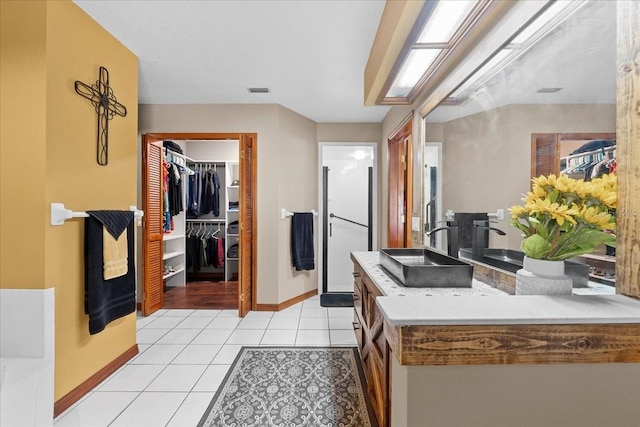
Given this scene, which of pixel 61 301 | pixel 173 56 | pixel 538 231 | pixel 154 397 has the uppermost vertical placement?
pixel 173 56

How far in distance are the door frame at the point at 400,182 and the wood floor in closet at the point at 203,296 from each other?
2.22 m

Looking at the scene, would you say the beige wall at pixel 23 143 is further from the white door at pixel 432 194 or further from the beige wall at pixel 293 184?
the white door at pixel 432 194

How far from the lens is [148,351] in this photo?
246cm

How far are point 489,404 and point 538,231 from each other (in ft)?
1.89

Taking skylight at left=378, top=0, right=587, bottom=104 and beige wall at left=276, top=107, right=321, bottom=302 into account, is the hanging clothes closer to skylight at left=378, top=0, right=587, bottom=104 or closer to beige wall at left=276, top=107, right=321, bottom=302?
beige wall at left=276, top=107, right=321, bottom=302

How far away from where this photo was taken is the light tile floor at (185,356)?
171cm

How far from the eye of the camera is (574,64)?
3.18ft

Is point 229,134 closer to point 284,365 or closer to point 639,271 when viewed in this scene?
point 284,365

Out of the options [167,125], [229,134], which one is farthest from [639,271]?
[167,125]

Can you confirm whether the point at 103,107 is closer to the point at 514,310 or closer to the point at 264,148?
the point at 264,148

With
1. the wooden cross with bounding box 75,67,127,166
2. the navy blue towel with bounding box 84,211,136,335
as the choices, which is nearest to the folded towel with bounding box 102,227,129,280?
the navy blue towel with bounding box 84,211,136,335

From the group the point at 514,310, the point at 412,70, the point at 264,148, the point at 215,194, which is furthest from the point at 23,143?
the point at 215,194

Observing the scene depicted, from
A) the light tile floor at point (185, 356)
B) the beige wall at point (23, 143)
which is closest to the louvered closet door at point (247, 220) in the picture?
the light tile floor at point (185, 356)

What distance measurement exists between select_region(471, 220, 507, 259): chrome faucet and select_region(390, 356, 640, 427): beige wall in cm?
72
